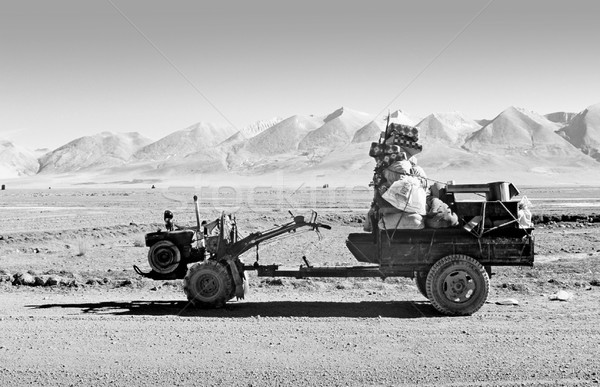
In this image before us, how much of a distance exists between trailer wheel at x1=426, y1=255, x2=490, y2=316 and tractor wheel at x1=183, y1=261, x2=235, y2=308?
2896 millimetres

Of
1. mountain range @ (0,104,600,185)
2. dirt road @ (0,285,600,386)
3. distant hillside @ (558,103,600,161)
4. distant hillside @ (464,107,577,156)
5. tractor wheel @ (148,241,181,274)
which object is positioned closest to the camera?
dirt road @ (0,285,600,386)

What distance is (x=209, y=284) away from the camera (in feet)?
30.5

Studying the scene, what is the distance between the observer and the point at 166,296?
10891 mm

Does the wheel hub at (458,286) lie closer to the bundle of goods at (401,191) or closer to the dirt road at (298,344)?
the dirt road at (298,344)

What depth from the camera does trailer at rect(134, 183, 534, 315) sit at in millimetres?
8766

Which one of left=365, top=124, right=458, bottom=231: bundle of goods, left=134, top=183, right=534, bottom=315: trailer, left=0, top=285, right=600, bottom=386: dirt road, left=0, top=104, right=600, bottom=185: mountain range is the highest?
left=0, top=104, right=600, bottom=185: mountain range

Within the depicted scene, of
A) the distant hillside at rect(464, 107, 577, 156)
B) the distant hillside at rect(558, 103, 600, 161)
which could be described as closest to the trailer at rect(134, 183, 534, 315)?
the distant hillside at rect(464, 107, 577, 156)

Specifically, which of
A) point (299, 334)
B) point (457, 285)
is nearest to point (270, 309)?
point (299, 334)

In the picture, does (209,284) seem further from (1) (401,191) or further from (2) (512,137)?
(2) (512,137)

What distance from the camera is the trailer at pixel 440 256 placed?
8.77 metres

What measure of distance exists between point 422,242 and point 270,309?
248 centimetres

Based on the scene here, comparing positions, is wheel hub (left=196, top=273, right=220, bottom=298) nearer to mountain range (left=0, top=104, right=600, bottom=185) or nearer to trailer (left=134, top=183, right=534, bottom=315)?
trailer (left=134, top=183, right=534, bottom=315)

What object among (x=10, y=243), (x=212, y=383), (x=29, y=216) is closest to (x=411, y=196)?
(x=212, y=383)

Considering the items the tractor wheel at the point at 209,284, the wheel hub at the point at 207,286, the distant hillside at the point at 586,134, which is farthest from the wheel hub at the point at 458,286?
the distant hillside at the point at 586,134
